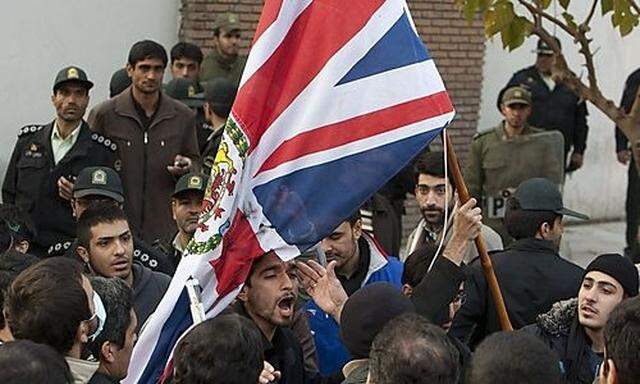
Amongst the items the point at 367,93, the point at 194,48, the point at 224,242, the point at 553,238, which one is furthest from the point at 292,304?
the point at 194,48

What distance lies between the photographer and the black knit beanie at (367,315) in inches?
194

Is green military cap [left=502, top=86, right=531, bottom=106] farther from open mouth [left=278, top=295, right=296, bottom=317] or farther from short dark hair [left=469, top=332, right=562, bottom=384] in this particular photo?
short dark hair [left=469, top=332, right=562, bottom=384]

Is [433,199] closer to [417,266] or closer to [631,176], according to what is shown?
[417,266]

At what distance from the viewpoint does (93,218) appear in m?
6.98

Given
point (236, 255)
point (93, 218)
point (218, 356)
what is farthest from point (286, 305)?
point (93, 218)

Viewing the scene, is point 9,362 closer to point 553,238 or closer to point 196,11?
point 553,238

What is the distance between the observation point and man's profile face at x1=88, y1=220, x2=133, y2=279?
269 inches

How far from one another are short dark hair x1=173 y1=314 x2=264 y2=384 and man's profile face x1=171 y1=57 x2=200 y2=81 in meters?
7.13

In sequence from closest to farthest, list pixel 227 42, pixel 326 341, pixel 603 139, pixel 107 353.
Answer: pixel 107 353 < pixel 326 341 < pixel 227 42 < pixel 603 139

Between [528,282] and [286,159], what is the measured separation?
1764mm

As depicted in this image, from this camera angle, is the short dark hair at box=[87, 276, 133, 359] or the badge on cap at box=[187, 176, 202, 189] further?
the badge on cap at box=[187, 176, 202, 189]

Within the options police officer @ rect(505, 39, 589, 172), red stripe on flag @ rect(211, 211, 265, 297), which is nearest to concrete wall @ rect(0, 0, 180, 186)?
police officer @ rect(505, 39, 589, 172)

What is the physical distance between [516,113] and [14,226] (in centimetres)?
447

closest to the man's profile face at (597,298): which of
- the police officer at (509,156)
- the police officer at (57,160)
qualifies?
the police officer at (57,160)
